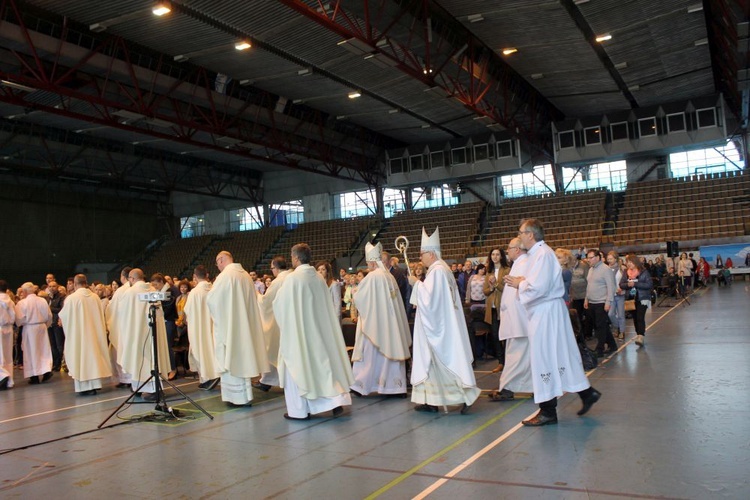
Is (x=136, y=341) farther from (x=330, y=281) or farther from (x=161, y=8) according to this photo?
(x=161, y=8)

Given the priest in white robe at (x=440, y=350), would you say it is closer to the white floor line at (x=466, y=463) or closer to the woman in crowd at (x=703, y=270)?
the white floor line at (x=466, y=463)

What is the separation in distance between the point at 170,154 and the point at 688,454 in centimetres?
3185

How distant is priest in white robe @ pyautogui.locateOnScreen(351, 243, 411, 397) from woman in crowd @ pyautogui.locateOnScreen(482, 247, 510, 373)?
1.78 meters

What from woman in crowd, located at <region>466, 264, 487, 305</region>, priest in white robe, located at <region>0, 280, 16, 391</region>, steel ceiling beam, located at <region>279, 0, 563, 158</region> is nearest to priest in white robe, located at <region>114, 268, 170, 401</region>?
priest in white robe, located at <region>0, 280, 16, 391</region>

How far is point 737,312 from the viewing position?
46.6 feet

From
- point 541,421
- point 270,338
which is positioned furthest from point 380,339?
point 541,421

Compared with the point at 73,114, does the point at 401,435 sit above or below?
below

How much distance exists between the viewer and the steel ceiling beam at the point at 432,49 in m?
15.1

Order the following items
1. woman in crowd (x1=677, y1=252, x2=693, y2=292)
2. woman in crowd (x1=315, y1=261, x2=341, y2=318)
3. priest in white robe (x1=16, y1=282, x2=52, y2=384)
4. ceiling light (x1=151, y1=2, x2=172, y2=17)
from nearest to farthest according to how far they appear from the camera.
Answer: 1. woman in crowd (x1=315, y1=261, x2=341, y2=318)
2. priest in white robe (x1=16, y1=282, x2=52, y2=384)
3. ceiling light (x1=151, y1=2, x2=172, y2=17)
4. woman in crowd (x1=677, y1=252, x2=693, y2=292)

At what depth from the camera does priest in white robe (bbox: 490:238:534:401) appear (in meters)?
7.00

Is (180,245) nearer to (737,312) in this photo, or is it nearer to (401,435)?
(737,312)

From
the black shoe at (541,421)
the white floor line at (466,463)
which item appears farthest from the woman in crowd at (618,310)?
the black shoe at (541,421)

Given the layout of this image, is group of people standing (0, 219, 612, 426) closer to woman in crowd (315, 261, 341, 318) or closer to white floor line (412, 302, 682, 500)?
white floor line (412, 302, 682, 500)

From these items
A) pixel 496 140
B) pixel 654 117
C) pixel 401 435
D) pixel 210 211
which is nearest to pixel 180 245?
pixel 210 211
